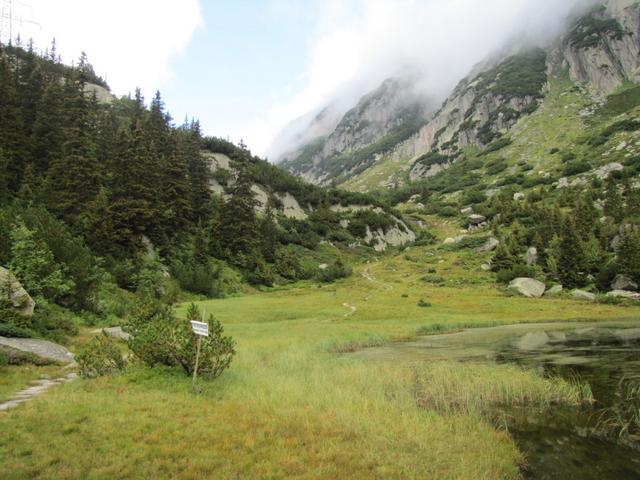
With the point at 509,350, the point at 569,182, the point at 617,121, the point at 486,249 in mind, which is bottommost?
the point at 509,350

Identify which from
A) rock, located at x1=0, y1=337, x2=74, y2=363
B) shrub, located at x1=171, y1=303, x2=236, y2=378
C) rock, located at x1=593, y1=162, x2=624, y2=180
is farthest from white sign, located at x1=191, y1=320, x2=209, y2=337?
rock, located at x1=593, y1=162, x2=624, y2=180

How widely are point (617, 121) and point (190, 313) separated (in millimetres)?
200833

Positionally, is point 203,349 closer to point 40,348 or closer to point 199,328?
point 199,328

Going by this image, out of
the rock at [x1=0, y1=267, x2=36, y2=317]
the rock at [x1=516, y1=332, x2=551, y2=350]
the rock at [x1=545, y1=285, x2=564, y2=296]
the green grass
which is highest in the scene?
the rock at [x1=0, y1=267, x2=36, y2=317]

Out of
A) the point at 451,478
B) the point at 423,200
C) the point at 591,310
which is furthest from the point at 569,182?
the point at 451,478

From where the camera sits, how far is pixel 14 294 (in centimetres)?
2280

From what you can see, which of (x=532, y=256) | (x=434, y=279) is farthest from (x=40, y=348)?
(x=532, y=256)

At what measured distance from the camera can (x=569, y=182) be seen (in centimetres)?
13850

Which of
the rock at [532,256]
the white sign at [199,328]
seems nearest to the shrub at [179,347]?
the white sign at [199,328]

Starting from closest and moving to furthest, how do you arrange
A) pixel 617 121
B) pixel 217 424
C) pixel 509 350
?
pixel 217 424, pixel 509 350, pixel 617 121

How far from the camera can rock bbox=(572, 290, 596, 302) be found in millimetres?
56812

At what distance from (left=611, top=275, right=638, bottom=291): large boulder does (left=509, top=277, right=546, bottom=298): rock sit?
8.99m

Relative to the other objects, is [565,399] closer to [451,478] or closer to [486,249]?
[451,478]

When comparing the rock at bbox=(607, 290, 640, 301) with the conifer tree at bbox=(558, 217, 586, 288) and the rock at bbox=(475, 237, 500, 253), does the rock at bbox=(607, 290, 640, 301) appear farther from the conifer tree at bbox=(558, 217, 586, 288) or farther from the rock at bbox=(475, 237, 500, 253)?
the rock at bbox=(475, 237, 500, 253)
